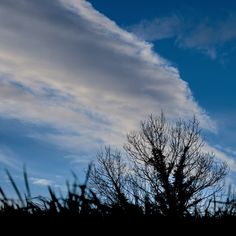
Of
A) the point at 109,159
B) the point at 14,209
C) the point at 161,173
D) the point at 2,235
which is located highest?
the point at 109,159

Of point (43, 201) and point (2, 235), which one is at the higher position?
point (43, 201)

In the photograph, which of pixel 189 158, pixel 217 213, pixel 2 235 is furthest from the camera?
pixel 189 158

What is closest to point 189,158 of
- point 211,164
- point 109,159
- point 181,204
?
point 211,164

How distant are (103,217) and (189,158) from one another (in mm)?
26486

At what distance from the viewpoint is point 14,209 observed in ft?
6.05

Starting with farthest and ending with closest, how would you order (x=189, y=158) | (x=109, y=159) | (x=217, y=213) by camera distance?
(x=109, y=159) → (x=189, y=158) → (x=217, y=213)

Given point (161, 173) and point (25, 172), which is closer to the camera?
point (25, 172)

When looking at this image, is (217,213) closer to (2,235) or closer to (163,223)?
(163,223)

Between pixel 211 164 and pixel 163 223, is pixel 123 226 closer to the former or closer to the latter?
pixel 163 223

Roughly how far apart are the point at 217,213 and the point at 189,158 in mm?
26134

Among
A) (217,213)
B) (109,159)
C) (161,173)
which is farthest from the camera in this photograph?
(109,159)

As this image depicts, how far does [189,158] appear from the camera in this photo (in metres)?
27.7

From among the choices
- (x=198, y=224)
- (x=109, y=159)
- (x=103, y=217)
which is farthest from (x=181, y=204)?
(x=109, y=159)

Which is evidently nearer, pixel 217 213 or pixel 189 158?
pixel 217 213
